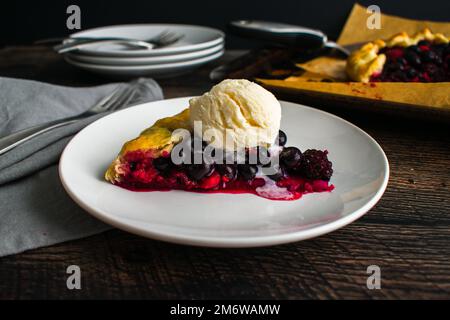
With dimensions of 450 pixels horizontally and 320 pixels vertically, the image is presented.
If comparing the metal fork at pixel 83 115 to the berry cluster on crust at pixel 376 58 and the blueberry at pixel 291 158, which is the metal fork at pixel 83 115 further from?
the berry cluster on crust at pixel 376 58

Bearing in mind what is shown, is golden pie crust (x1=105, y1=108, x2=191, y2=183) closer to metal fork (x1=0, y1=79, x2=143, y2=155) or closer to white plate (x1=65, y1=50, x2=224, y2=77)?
metal fork (x1=0, y1=79, x2=143, y2=155)

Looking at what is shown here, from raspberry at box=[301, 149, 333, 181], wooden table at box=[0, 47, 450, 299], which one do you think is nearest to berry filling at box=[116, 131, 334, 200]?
raspberry at box=[301, 149, 333, 181]

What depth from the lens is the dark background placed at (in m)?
2.82

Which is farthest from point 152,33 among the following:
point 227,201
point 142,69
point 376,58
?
point 227,201

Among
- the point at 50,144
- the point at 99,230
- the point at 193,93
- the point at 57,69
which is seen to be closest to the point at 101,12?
the point at 57,69

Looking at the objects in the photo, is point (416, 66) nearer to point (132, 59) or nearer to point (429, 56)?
point (429, 56)

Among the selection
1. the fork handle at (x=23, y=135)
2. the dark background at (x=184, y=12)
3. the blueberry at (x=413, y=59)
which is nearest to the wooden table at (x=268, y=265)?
the fork handle at (x=23, y=135)

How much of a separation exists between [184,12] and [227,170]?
1.92 m

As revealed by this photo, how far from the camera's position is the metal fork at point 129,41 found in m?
2.04

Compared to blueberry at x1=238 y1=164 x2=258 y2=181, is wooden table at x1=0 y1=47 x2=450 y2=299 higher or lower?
lower

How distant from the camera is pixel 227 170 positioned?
1.21m

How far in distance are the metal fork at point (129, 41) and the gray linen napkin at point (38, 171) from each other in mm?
303

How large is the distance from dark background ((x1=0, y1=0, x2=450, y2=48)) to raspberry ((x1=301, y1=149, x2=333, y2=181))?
1.84 metres

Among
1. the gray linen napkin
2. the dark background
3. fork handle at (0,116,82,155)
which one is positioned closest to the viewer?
the gray linen napkin
